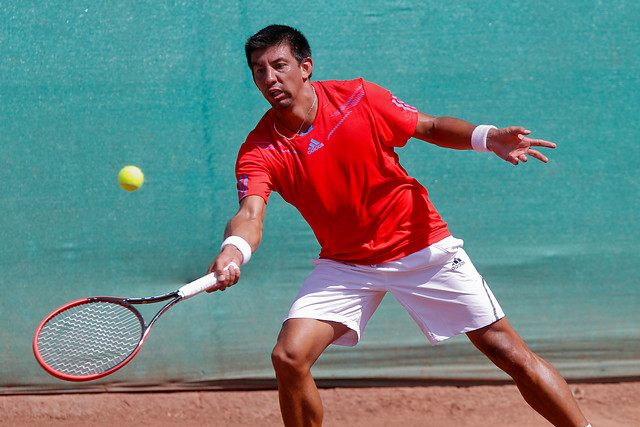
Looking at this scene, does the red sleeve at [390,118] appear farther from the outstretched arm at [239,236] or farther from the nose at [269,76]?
the outstretched arm at [239,236]

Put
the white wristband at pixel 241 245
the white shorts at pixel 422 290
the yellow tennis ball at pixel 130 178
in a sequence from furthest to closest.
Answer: the yellow tennis ball at pixel 130 178, the white shorts at pixel 422 290, the white wristband at pixel 241 245

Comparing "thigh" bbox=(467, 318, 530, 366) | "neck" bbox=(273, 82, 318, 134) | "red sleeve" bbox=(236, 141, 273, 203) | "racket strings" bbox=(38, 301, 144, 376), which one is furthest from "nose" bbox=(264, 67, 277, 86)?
"thigh" bbox=(467, 318, 530, 366)

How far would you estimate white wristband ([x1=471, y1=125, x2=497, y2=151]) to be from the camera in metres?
2.67

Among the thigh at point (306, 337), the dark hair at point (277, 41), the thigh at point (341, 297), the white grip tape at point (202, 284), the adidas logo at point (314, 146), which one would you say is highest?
the dark hair at point (277, 41)

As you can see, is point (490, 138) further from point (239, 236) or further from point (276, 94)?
point (239, 236)

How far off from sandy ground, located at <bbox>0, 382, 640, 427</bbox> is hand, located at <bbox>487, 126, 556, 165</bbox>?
150 centimetres

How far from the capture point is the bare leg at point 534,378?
2.60 meters

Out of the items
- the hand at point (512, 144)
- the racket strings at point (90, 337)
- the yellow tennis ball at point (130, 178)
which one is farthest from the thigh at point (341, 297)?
the yellow tennis ball at point (130, 178)

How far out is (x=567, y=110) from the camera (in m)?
3.71

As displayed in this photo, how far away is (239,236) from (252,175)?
0.92 feet

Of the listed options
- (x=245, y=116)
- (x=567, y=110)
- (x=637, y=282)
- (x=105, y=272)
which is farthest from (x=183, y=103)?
(x=637, y=282)

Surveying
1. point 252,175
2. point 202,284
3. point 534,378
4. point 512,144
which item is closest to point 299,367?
point 202,284

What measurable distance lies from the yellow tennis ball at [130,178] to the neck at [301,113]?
1.00 meters

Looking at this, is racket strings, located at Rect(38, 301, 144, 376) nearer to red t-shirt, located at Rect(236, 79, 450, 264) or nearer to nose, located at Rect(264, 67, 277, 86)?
red t-shirt, located at Rect(236, 79, 450, 264)
